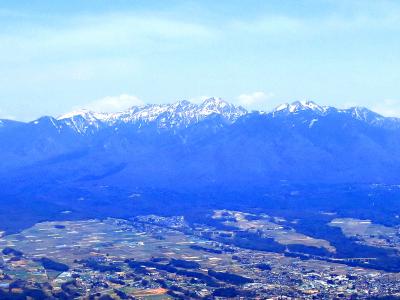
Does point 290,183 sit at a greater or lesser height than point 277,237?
greater

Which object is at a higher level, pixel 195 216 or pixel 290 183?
pixel 290 183

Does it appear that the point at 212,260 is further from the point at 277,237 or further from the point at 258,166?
the point at 258,166

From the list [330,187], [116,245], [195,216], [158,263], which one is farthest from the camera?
[330,187]

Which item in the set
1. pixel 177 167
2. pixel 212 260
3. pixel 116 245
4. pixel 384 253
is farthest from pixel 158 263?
pixel 177 167

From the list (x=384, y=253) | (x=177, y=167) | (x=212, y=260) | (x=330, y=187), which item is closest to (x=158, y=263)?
(x=212, y=260)

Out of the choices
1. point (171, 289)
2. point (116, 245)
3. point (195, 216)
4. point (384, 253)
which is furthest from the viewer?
point (195, 216)

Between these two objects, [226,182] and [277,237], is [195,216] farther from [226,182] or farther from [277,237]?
[226,182]

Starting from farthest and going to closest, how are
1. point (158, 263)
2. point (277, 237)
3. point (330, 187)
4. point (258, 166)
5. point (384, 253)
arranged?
point (258, 166) → point (330, 187) → point (277, 237) → point (384, 253) → point (158, 263)

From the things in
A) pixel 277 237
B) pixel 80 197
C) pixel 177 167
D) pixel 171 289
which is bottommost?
pixel 171 289

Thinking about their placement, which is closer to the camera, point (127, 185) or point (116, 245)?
point (116, 245)
